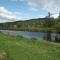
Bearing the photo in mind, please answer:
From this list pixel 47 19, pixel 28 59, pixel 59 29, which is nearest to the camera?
pixel 28 59

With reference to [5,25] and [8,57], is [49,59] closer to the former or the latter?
[8,57]

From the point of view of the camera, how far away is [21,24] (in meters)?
142

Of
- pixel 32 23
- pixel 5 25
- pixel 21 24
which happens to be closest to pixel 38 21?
pixel 32 23

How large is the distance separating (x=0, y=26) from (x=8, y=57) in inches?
4448

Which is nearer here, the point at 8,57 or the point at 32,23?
the point at 8,57

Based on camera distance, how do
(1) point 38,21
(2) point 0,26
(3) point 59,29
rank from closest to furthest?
(3) point 59,29
(2) point 0,26
(1) point 38,21

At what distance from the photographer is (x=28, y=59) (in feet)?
40.3

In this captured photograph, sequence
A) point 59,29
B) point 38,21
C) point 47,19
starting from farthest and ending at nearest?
point 38,21 → point 47,19 → point 59,29

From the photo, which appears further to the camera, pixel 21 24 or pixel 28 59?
pixel 21 24

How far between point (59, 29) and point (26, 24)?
7236 cm

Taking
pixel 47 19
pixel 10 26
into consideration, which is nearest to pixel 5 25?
pixel 10 26

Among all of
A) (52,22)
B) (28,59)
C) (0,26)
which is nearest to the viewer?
(28,59)

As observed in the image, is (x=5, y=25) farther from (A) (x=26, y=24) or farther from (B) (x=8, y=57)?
(B) (x=8, y=57)

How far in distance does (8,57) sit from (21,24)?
130 m
